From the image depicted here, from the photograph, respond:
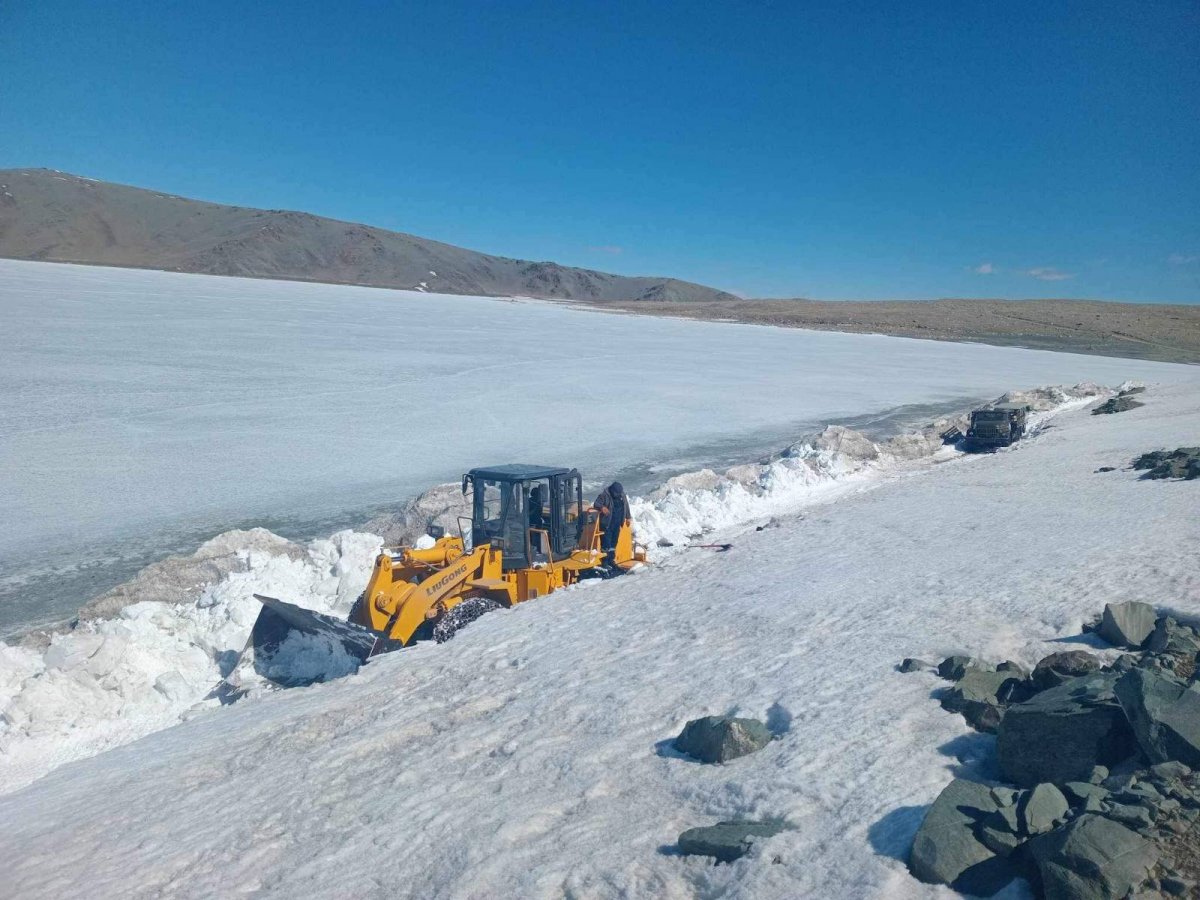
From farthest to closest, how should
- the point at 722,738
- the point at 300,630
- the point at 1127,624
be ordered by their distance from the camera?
1. the point at 300,630
2. the point at 1127,624
3. the point at 722,738

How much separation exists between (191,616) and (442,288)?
110615 millimetres

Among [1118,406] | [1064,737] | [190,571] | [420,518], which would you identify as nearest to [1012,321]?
[1118,406]

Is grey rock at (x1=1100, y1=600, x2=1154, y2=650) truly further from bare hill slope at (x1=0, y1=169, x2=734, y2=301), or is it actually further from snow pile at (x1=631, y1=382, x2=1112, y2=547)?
bare hill slope at (x1=0, y1=169, x2=734, y2=301)

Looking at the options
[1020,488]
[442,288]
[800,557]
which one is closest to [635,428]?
[1020,488]

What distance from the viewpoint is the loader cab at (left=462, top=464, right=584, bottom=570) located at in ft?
28.3

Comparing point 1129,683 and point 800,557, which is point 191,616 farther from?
point 1129,683

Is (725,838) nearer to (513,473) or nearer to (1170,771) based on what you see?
(1170,771)

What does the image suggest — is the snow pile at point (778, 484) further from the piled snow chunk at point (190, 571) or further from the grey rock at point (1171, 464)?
the piled snow chunk at point (190, 571)

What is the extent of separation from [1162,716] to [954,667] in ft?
5.72

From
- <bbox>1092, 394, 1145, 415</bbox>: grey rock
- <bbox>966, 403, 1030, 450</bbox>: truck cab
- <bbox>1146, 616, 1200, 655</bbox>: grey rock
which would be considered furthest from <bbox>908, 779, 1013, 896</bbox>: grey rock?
<bbox>1092, 394, 1145, 415</bbox>: grey rock

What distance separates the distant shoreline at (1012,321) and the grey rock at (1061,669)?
142ft

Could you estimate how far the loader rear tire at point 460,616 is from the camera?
7.68 metres

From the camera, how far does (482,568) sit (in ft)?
27.6

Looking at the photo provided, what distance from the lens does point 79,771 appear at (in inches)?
239
